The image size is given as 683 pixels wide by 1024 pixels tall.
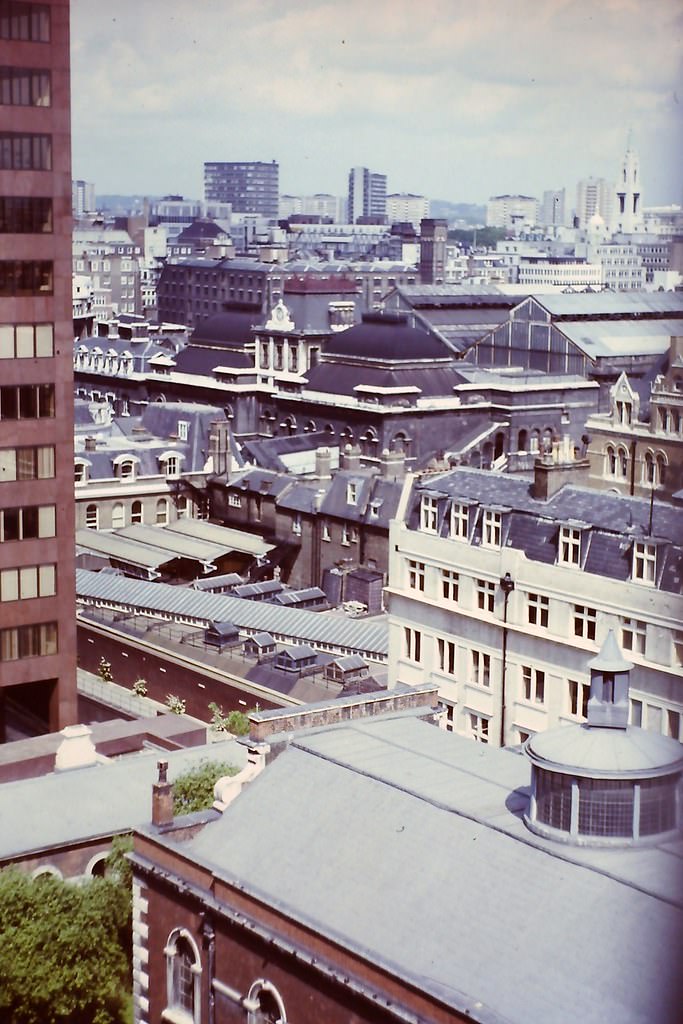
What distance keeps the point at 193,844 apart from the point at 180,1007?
2.26 metres

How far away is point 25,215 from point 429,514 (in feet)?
37.8

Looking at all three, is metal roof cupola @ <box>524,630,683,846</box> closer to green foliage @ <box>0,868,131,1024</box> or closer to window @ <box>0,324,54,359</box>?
green foliage @ <box>0,868,131,1024</box>

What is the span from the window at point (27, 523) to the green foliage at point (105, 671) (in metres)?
11.1

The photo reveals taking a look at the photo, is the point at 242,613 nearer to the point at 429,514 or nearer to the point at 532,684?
the point at 429,514

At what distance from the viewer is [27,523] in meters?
37.7

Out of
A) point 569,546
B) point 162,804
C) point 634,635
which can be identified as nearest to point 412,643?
point 569,546

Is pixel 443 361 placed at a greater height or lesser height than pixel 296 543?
greater

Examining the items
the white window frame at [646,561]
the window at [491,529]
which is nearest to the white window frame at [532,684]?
the window at [491,529]

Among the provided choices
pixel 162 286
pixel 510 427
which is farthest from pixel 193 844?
pixel 162 286

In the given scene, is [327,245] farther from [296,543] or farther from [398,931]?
[398,931]

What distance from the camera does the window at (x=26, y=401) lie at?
122ft

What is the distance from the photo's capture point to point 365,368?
76.8m

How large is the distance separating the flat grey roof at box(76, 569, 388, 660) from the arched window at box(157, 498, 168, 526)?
12.1 m

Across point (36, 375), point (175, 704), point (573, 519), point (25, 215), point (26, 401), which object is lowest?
point (175, 704)
